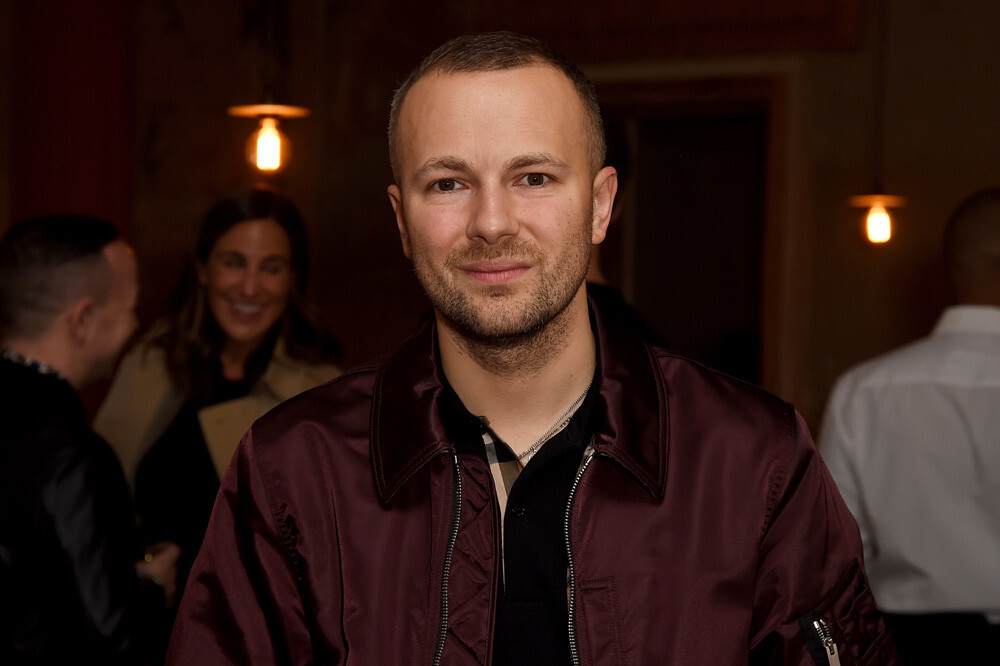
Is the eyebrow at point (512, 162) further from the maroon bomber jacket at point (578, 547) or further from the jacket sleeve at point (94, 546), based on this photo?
the jacket sleeve at point (94, 546)

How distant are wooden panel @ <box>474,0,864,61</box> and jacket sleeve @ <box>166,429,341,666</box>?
379cm

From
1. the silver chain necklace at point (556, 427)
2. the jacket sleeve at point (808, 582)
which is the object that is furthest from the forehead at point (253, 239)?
the jacket sleeve at point (808, 582)

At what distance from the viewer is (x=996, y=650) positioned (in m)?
2.52

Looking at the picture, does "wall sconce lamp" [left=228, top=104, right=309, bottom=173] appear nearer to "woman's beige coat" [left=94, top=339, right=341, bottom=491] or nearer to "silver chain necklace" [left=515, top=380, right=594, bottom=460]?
"woman's beige coat" [left=94, top=339, right=341, bottom=491]

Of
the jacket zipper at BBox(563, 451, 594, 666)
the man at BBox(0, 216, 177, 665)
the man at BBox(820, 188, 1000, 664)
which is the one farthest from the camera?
the man at BBox(820, 188, 1000, 664)

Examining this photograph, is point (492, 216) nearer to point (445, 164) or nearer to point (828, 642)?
point (445, 164)

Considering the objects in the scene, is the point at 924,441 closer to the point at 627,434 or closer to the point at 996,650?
the point at 996,650

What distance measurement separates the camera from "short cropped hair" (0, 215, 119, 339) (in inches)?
Answer: 93.0

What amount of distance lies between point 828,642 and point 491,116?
84 centimetres

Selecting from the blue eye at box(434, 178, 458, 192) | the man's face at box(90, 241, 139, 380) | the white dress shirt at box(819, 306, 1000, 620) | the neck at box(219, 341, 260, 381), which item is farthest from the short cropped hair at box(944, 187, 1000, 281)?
the man's face at box(90, 241, 139, 380)

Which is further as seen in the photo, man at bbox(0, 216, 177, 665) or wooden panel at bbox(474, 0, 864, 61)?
wooden panel at bbox(474, 0, 864, 61)

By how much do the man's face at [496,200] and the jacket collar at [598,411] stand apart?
134mm

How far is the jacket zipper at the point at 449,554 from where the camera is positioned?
1.38 m

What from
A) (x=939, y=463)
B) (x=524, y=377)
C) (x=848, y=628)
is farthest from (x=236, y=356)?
(x=848, y=628)
